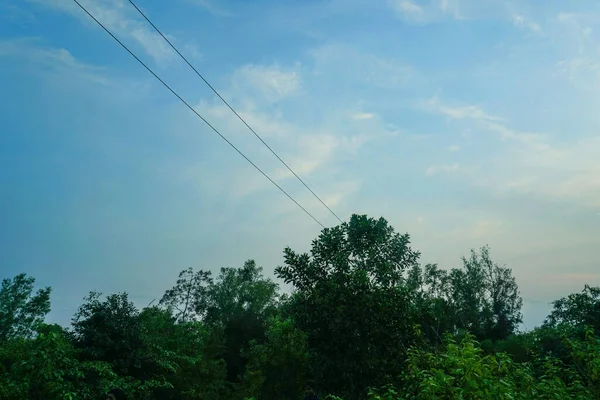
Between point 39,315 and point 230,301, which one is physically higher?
point 230,301

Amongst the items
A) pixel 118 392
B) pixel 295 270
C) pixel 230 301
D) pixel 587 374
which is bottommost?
pixel 118 392

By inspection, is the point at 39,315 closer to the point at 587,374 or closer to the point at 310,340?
the point at 310,340

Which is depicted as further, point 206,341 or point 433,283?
point 433,283

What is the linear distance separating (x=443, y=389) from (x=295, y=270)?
10604 mm

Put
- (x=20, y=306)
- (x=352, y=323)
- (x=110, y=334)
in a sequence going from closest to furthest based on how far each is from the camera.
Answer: (x=352, y=323)
(x=110, y=334)
(x=20, y=306)

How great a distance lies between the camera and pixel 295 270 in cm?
1811

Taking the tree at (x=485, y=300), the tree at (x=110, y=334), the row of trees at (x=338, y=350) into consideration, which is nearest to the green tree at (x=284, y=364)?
the row of trees at (x=338, y=350)

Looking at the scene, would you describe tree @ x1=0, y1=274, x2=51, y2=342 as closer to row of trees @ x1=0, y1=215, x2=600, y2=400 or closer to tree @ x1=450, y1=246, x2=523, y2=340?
row of trees @ x1=0, y1=215, x2=600, y2=400

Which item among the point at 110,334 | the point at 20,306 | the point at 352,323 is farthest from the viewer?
the point at 20,306

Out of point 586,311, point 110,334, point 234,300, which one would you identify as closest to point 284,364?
point 110,334

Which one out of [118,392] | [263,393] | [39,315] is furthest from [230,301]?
[118,392]

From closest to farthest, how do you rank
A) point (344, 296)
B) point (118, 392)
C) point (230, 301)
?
point (118, 392), point (344, 296), point (230, 301)

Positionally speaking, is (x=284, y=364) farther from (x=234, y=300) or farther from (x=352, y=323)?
(x=234, y=300)

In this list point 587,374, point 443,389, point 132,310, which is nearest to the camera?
point 443,389
